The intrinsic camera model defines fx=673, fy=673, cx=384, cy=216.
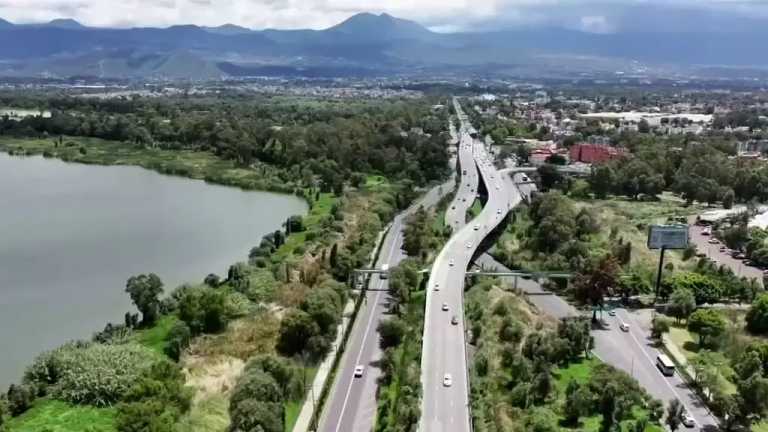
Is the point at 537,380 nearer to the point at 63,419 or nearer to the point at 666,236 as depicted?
the point at 666,236

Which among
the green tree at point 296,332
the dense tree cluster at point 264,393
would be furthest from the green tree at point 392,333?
the dense tree cluster at point 264,393

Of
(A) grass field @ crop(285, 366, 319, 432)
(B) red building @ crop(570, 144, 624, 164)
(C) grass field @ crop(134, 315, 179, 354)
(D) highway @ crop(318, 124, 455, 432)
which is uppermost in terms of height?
(B) red building @ crop(570, 144, 624, 164)

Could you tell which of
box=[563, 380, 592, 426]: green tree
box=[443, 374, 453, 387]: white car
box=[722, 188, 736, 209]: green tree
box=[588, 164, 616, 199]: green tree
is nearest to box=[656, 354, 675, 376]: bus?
box=[563, 380, 592, 426]: green tree

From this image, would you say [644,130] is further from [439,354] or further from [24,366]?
[24,366]

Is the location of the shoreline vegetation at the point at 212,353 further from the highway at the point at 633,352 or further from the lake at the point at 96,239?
the highway at the point at 633,352

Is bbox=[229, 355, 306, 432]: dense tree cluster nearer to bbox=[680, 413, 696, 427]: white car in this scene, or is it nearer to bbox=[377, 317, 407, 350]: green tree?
bbox=[377, 317, 407, 350]: green tree

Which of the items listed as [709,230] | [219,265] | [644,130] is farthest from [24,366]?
[644,130]
